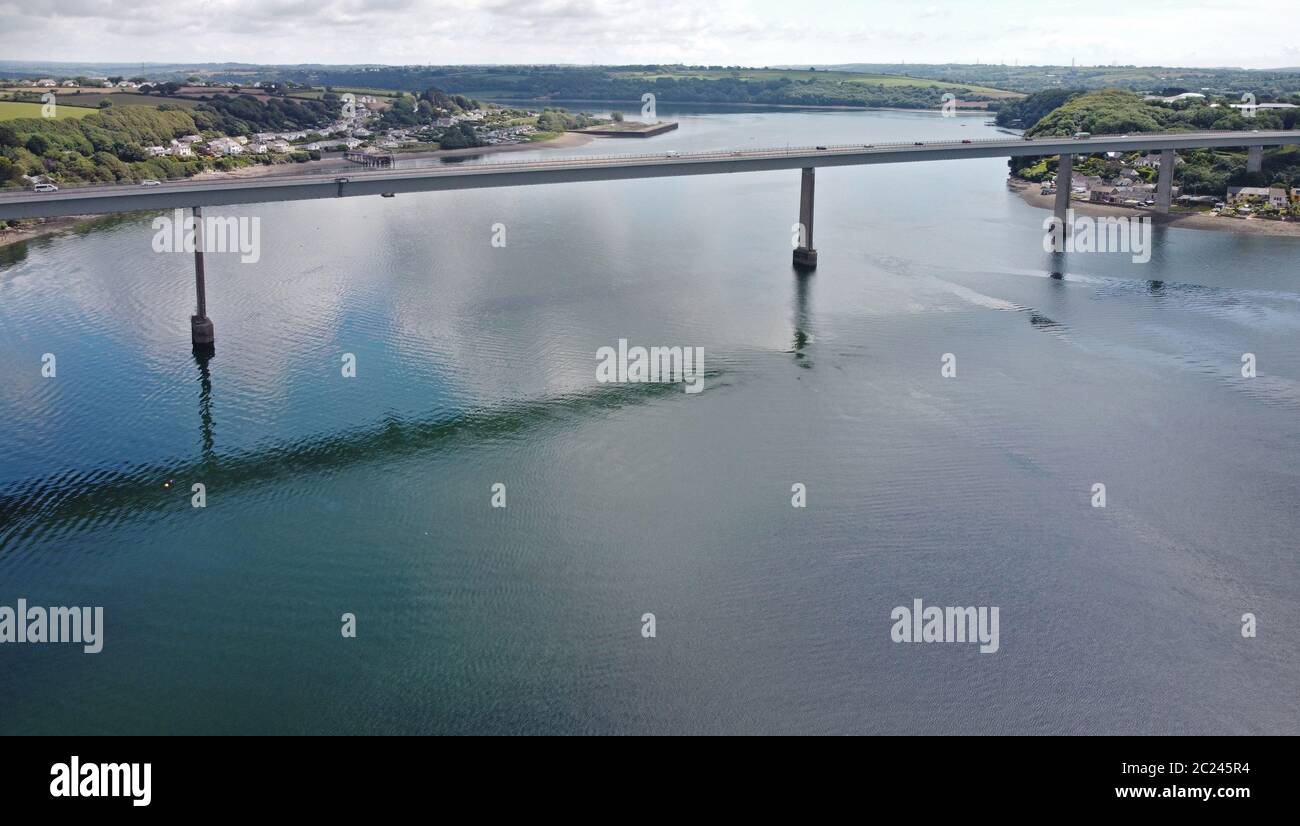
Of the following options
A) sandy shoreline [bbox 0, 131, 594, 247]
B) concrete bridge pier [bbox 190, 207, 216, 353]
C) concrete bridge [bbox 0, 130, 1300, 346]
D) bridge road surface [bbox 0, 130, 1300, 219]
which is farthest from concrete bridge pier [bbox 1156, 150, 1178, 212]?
concrete bridge pier [bbox 190, 207, 216, 353]

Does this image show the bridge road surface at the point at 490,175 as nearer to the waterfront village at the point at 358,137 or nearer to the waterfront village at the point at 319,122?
the waterfront village at the point at 319,122

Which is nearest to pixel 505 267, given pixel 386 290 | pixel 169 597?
pixel 386 290

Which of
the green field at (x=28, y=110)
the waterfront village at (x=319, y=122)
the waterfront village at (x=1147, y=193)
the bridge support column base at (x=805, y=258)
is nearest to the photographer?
the bridge support column base at (x=805, y=258)

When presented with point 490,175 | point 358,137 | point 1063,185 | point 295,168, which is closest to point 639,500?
point 490,175

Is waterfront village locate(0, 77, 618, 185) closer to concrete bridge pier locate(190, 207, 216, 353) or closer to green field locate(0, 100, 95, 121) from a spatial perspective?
green field locate(0, 100, 95, 121)

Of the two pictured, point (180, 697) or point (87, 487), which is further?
point (87, 487)

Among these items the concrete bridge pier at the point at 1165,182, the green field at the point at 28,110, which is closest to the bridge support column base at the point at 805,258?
the concrete bridge pier at the point at 1165,182
